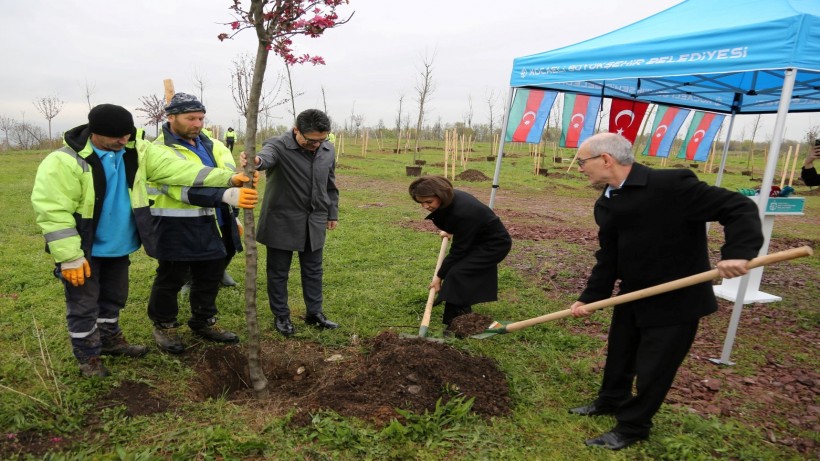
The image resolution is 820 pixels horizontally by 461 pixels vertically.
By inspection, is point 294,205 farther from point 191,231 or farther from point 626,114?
point 626,114

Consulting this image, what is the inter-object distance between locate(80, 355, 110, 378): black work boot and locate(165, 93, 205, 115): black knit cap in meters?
1.72

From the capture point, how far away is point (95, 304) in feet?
10.2

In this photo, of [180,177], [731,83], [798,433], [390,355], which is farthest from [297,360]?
[731,83]

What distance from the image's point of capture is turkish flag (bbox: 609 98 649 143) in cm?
702

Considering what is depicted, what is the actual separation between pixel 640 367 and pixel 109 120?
3.42 meters

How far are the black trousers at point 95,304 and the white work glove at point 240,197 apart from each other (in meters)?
0.98

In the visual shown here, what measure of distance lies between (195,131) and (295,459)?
225cm

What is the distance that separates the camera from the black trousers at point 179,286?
3516 mm

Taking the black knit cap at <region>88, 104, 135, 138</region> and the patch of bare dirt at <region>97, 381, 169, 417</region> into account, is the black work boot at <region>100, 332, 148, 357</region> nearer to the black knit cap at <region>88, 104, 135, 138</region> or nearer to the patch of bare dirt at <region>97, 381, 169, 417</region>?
the patch of bare dirt at <region>97, 381, 169, 417</region>

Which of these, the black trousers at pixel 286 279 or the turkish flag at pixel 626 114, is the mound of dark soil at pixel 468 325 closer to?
the black trousers at pixel 286 279

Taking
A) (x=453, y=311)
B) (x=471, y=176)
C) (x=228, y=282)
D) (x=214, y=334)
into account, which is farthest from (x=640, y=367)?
(x=471, y=176)

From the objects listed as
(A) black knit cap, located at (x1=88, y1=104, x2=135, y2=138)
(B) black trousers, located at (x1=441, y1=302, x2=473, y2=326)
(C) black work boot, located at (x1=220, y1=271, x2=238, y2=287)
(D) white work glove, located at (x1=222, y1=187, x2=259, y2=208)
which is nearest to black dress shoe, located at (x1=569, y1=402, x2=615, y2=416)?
(B) black trousers, located at (x1=441, y1=302, x2=473, y2=326)

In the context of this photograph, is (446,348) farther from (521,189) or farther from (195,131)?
(521,189)

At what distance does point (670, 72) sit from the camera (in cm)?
412
